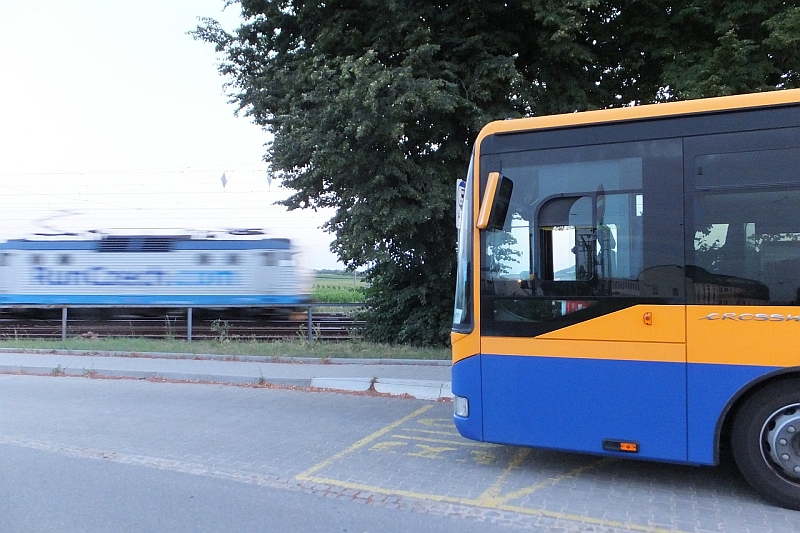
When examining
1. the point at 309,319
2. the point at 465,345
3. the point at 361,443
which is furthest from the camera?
the point at 309,319

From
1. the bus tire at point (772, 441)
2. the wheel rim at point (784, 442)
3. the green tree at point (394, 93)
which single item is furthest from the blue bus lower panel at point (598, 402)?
the green tree at point (394, 93)

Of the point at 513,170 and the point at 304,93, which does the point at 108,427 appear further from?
the point at 304,93

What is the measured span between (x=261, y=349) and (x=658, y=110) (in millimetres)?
10146

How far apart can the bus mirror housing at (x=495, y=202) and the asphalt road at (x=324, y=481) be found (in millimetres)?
2281

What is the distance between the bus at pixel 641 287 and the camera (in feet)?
16.2

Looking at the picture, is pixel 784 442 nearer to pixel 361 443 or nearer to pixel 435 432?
pixel 435 432

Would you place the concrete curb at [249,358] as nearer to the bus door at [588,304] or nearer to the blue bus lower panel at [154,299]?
the bus door at [588,304]

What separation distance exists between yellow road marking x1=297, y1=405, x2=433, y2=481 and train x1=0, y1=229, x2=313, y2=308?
15.5m

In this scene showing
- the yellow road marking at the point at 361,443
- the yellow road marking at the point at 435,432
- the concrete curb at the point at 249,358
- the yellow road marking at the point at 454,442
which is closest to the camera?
the yellow road marking at the point at 361,443

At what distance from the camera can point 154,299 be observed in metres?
23.8

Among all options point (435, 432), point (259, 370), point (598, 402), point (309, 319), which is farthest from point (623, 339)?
point (309, 319)

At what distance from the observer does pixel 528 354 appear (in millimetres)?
5590

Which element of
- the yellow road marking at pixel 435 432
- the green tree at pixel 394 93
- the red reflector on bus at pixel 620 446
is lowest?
the yellow road marking at pixel 435 432

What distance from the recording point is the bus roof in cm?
→ 504
